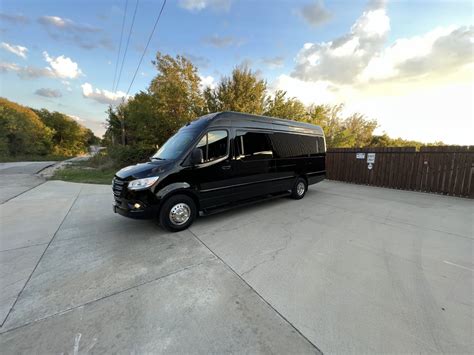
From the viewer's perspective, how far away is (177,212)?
3.86 meters

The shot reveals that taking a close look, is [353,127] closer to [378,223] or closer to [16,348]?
[378,223]

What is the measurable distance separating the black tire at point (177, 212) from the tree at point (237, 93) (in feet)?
31.8

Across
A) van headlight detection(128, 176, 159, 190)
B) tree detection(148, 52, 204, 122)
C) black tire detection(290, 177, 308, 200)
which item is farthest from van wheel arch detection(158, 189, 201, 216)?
tree detection(148, 52, 204, 122)

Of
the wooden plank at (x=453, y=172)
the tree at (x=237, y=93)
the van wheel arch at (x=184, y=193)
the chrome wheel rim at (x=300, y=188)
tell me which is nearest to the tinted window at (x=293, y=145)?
the chrome wheel rim at (x=300, y=188)

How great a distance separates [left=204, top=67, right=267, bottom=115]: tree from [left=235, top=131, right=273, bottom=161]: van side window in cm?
795

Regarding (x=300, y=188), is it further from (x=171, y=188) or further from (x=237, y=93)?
(x=237, y=93)

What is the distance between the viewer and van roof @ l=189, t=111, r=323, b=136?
14.0 ft

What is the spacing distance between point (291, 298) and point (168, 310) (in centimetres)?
127

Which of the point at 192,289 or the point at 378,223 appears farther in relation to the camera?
the point at 378,223

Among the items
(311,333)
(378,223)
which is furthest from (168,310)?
(378,223)

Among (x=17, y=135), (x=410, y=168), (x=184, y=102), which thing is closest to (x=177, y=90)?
(x=184, y=102)

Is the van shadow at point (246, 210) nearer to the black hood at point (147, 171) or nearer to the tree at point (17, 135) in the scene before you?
the black hood at point (147, 171)

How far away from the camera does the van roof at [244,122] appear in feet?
14.0

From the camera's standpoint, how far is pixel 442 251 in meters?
3.10
